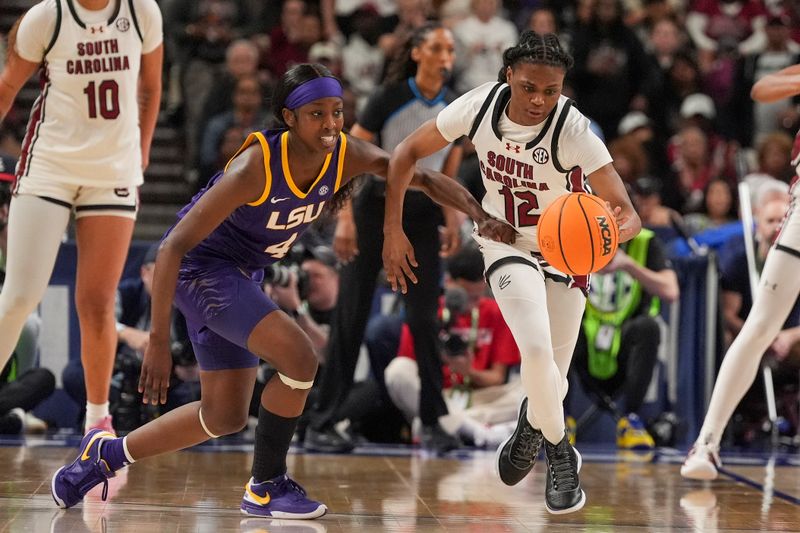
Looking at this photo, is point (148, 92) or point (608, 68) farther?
point (608, 68)

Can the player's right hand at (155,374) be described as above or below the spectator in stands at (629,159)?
below

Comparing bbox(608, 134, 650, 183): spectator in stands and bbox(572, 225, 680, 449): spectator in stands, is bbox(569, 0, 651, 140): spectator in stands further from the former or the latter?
bbox(572, 225, 680, 449): spectator in stands

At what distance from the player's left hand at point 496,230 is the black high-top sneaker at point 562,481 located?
80cm

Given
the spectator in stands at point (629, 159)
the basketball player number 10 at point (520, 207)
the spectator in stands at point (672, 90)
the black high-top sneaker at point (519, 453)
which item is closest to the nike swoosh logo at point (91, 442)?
the black high-top sneaker at point (519, 453)

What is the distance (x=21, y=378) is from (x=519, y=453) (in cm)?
340

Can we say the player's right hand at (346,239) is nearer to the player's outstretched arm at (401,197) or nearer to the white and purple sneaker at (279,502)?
the player's outstretched arm at (401,197)

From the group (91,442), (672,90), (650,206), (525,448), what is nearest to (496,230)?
(525,448)

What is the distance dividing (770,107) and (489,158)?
6889mm

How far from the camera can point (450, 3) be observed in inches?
437

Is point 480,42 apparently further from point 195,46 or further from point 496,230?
point 496,230

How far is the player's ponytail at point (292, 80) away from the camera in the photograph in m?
4.48

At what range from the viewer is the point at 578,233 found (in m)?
4.38

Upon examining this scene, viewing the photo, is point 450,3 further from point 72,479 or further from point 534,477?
point 72,479

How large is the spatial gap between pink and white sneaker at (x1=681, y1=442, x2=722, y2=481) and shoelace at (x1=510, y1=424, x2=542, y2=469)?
103cm
